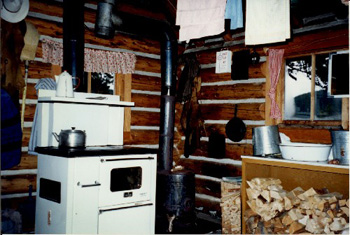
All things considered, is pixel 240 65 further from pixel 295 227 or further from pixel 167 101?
pixel 295 227

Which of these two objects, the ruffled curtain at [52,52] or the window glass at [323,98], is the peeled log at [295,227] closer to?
the window glass at [323,98]

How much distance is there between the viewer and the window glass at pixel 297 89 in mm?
4742

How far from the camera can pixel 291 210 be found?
3588mm

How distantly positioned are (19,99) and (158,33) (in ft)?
7.48

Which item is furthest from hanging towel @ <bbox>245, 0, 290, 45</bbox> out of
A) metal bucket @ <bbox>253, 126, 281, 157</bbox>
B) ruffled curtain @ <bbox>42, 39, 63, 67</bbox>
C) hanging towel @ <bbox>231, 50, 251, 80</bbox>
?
ruffled curtain @ <bbox>42, 39, 63, 67</bbox>

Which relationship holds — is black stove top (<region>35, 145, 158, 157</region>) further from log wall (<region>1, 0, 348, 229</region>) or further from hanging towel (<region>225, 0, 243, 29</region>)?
hanging towel (<region>225, 0, 243, 29</region>)

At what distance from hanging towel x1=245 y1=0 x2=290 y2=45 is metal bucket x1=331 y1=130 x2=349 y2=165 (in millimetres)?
1249

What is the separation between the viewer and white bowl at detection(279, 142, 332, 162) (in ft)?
11.3

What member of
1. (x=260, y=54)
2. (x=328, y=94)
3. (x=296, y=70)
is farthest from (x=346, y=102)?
(x=260, y=54)

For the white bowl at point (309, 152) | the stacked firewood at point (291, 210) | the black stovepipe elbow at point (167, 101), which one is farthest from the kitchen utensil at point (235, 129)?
the white bowl at point (309, 152)

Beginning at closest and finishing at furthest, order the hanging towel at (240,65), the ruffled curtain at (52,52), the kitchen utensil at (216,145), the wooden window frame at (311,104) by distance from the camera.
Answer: the wooden window frame at (311,104)
the ruffled curtain at (52,52)
the hanging towel at (240,65)
the kitchen utensil at (216,145)

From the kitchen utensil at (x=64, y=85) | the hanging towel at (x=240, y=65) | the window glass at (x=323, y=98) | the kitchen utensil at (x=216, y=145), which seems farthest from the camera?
the kitchen utensil at (x=216, y=145)

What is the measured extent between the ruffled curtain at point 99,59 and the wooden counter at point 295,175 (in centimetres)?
277

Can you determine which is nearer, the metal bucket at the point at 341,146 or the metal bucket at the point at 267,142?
the metal bucket at the point at 341,146
